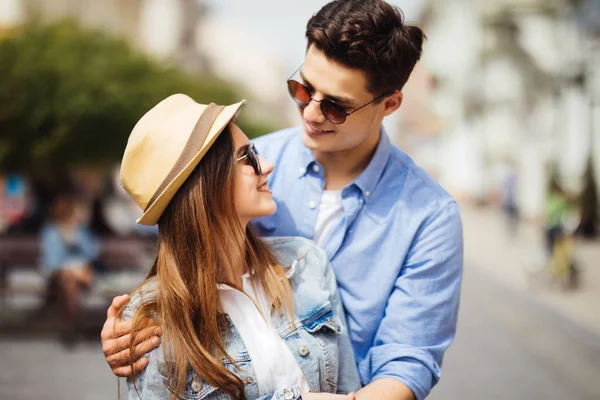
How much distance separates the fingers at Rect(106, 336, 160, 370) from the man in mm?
86

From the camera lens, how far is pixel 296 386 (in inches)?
91.3

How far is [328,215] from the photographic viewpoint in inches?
109

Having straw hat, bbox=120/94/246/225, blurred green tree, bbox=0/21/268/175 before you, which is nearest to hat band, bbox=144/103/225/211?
straw hat, bbox=120/94/246/225

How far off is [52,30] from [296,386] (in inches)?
434

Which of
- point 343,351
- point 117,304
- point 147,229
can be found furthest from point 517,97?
point 117,304

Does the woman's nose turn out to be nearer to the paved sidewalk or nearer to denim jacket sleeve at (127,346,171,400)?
denim jacket sleeve at (127,346,171,400)

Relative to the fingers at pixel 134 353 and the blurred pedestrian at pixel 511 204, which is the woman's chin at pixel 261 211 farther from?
the blurred pedestrian at pixel 511 204

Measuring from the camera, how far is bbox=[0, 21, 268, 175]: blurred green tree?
10250 millimetres

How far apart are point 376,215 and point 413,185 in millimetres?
164

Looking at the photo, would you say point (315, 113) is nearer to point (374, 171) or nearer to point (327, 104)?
point (327, 104)

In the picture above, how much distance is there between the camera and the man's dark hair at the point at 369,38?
8.29 ft

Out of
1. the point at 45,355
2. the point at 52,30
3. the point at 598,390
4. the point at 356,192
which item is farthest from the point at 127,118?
the point at 356,192

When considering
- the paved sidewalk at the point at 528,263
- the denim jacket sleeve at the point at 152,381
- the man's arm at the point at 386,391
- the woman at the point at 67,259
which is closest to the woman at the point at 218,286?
the denim jacket sleeve at the point at 152,381

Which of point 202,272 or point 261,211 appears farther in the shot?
point 261,211
